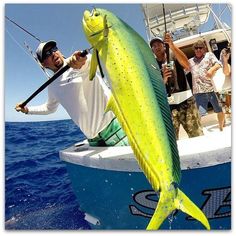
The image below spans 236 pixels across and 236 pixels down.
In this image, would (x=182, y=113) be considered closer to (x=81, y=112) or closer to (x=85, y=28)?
(x=81, y=112)

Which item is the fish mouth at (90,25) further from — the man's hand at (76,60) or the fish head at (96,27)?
the man's hand at (76,60)

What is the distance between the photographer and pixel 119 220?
237cm

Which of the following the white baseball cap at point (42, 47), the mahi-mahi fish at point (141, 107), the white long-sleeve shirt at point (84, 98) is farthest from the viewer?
the white long-sleeve shirt at point (84, 98)

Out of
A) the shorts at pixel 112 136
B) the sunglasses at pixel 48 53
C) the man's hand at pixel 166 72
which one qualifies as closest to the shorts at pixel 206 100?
the man's hand at pixel 166 72

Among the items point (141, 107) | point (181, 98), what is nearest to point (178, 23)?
point (181, 98)

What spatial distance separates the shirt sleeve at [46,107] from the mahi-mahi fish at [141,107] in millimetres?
779

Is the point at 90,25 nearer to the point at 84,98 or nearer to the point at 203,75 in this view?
the point at 84,98

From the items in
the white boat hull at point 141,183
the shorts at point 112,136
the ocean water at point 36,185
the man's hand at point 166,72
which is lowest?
the ocean water at point 36,185

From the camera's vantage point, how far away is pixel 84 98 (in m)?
2.35

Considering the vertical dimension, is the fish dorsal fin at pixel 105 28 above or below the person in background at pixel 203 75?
above

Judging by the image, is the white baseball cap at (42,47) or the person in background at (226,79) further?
the person in background at (226,79)

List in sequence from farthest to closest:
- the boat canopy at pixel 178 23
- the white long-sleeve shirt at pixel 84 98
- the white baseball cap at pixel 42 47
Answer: the boat canopy at pixel 178 23 → the white long-sleeve shirt at pixel 84 98 → the white baseball cap at pixel 42 47

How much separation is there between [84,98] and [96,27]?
0.69m

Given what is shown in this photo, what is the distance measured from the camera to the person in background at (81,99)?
2.26 m
